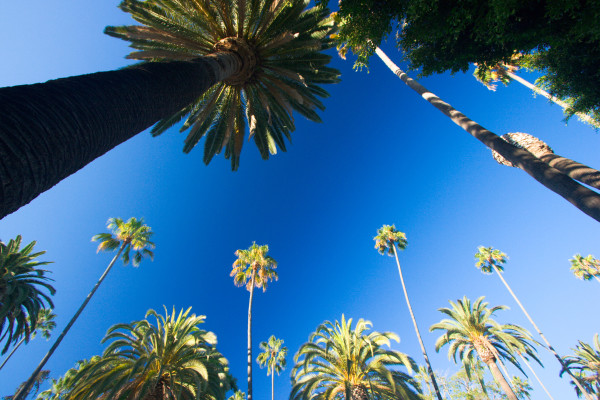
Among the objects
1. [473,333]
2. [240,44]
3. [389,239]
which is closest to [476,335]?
[473,333]

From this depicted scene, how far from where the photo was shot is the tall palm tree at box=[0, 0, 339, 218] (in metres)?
1.95

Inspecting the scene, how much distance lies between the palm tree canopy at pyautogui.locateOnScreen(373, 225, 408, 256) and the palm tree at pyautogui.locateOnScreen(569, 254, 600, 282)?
110 ft

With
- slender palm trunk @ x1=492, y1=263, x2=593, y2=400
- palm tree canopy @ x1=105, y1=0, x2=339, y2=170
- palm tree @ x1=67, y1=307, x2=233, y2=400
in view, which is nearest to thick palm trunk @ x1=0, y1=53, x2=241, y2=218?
palm tree canopy @ x1=105, y1=0, x2=339, y2=170

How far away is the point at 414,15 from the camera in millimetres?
6277

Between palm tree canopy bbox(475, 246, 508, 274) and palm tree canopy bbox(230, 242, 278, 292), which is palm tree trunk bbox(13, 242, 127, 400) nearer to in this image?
palm tree canopy bbox(230, 242, 278, 292)

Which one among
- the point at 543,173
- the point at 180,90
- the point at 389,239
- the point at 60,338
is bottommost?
the point at 543,173

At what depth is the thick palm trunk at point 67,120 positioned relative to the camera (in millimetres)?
1765

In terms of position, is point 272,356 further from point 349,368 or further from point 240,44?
point 240,44

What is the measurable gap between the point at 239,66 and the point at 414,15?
4.92m

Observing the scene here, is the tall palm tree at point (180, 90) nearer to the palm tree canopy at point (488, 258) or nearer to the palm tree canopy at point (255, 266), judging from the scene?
the palm tree canopy at point (255, 266)

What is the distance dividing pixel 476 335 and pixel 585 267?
34.1m

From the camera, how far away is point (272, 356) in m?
38.7

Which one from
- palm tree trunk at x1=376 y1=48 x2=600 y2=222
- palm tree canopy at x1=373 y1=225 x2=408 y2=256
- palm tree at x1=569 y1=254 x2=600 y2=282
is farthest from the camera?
palm tree at x1=569 y1=254 x2=600 y2=282

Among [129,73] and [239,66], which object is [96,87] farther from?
[239,66]
